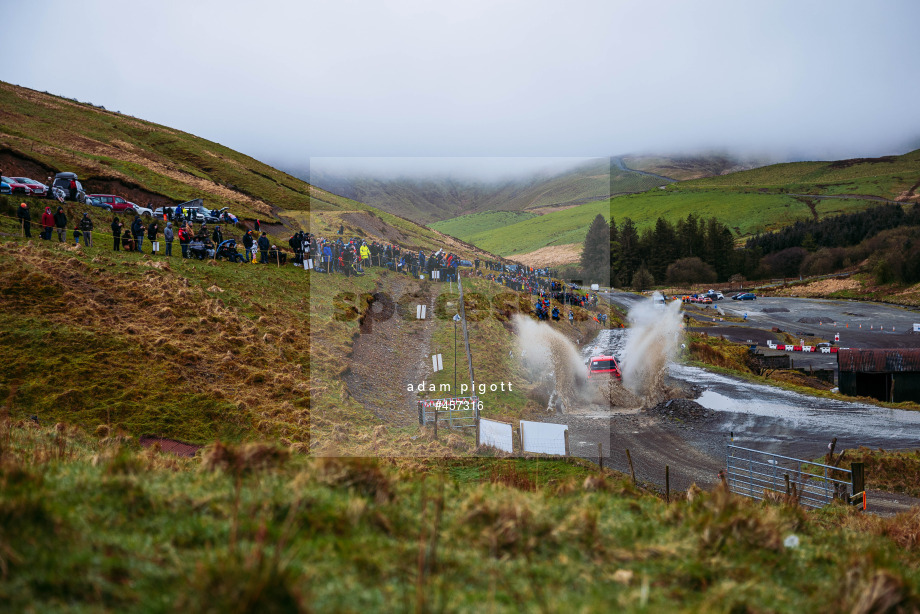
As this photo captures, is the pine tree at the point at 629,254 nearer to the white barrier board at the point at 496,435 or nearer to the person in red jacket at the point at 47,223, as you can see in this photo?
the white barrier board at the point at 496,435

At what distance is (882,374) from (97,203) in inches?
2113

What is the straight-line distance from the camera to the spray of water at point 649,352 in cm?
3064

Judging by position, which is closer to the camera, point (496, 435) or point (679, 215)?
point (496, 435)

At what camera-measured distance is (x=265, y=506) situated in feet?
17.0

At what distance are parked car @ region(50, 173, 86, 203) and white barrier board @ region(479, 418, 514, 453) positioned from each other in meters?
35.5

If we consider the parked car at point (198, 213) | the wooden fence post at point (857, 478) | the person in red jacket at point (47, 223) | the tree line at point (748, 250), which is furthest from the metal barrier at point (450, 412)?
the tree line at point (748, 250)

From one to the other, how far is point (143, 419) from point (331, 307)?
54.5ft

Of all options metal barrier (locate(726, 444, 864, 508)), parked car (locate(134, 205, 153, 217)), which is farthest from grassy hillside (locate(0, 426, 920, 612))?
parked car (locate(134, 205, 153, 217))

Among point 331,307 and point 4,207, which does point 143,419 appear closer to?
point 331,307

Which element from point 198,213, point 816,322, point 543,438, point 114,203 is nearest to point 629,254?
point 816,322

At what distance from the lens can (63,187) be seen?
40844 millimetres

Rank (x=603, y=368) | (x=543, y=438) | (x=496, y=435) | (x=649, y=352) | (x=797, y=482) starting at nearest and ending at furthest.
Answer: (x=797, y=482)
(x=543, y=438)
(x=496, y=435)
(x=603, y=368)
(x=649, y=352)

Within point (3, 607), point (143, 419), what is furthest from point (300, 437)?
point (3, 607)

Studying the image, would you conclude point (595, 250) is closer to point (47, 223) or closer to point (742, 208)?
point (47, 223)
